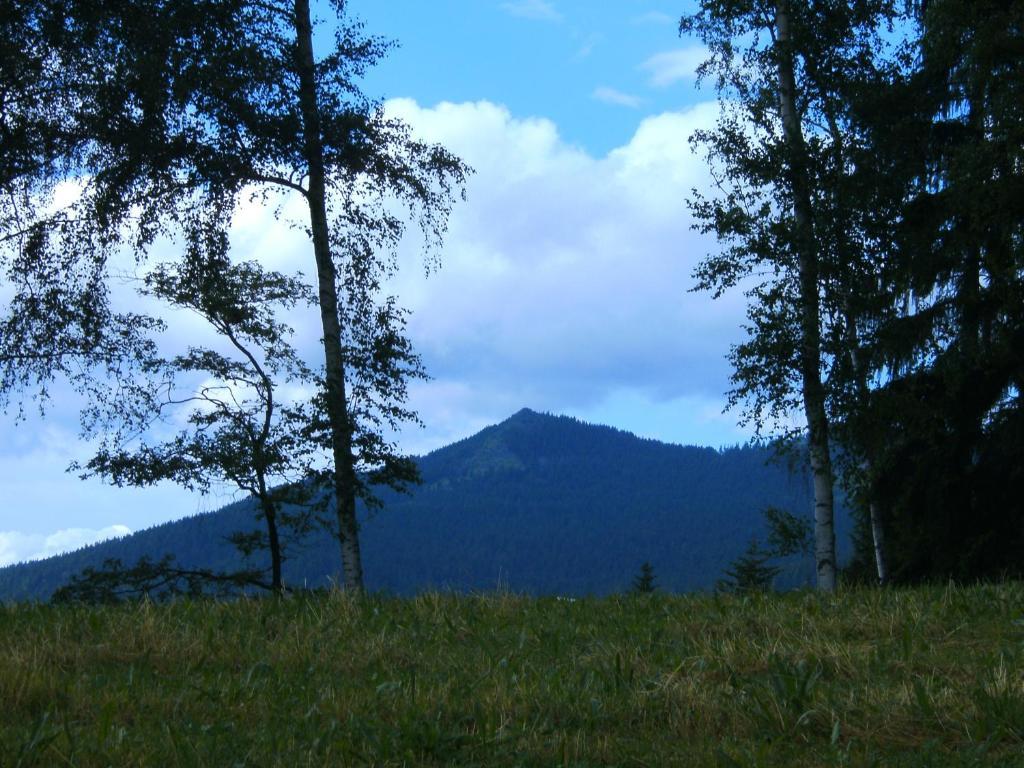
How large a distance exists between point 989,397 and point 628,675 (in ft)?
55.2

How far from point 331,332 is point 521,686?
48.7 feet

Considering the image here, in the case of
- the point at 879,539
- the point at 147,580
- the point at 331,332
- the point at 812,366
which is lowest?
the point at 879,539

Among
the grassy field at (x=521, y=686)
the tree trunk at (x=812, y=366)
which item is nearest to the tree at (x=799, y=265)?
the tree trunk at (x=812, y=366)

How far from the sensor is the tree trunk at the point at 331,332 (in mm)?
19797

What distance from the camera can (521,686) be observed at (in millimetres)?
6117

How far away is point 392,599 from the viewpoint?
34.7ft

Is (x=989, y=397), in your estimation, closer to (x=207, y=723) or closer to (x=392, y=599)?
(x=392, y=599)

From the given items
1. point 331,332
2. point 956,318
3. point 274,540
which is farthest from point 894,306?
point 274,540

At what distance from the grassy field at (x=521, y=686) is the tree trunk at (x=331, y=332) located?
34.0 feet

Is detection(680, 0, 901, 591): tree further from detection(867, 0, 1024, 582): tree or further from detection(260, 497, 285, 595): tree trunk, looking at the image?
detection(260, 497, 285, 595): tree trunk

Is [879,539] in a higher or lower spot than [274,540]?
lower

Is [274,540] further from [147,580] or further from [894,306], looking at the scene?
[894,306]

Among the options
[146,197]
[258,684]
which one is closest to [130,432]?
[146,197]

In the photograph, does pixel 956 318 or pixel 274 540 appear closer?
pixel 956 318
